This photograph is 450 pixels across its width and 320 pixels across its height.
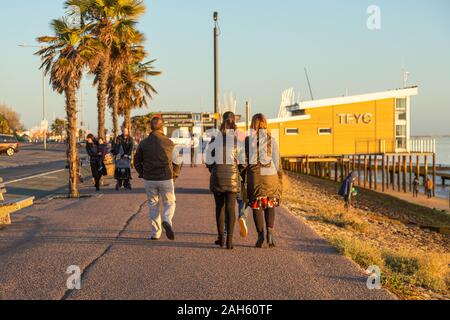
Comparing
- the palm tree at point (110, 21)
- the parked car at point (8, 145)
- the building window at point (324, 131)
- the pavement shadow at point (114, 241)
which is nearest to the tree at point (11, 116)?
the parked car at point (8, 145)

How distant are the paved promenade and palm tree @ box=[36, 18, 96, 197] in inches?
218

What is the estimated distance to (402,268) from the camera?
25.8ft

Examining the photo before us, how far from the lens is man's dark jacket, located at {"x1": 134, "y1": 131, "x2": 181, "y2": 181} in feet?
28.9

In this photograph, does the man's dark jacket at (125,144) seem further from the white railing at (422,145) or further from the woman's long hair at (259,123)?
the white railing at (422,145)

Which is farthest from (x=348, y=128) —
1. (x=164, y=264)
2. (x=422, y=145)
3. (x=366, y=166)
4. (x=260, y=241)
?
(x=164, y=264)

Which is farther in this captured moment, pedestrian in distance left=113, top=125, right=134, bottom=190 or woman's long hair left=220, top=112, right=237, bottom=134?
pedestrian in distance left=113, top=125, right=134, bottom=190

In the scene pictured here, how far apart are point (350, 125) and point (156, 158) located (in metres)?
44.9

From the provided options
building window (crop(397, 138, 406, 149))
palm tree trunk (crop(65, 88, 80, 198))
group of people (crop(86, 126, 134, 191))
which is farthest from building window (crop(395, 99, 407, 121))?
palm tree trunk (crop(65, 88, 80, 198))

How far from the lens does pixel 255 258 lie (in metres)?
7.56

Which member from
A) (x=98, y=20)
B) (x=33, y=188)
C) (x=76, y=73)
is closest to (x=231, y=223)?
(x=76, y=73)

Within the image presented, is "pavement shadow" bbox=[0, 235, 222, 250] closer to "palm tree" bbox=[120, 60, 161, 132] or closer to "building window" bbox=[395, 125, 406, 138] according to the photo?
"palm tree" bbox=[120, 60, 161, 132]

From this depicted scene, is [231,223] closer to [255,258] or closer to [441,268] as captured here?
[255,258]

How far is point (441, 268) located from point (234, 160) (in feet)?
10.2

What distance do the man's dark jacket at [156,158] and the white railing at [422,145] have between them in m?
47.5
